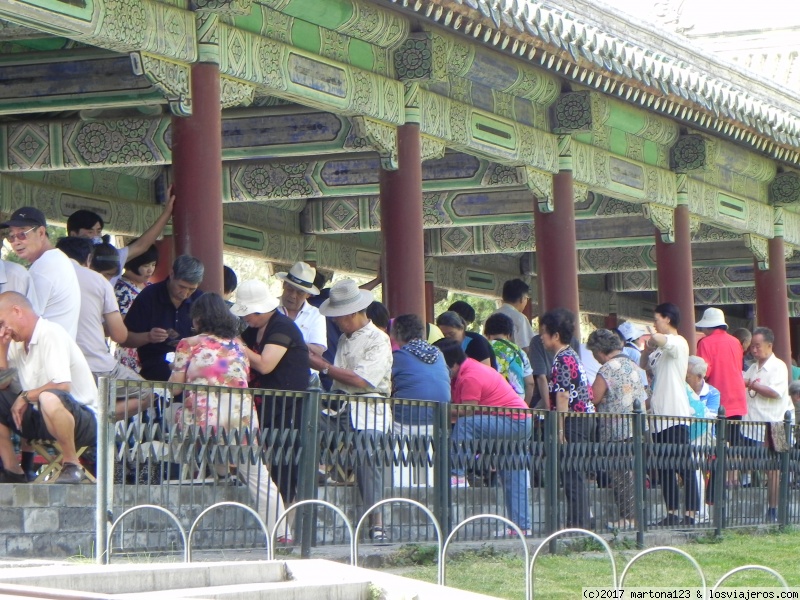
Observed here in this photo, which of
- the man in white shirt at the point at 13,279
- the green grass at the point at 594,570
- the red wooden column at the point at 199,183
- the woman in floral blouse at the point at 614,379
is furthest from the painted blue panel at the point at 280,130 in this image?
the man in white shirt at the point at 13,279

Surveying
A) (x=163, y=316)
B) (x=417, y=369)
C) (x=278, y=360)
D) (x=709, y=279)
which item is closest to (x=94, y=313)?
(x=163, y=316)

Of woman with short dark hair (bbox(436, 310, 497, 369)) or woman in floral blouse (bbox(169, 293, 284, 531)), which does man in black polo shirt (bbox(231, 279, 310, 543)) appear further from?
woman with short dark hair (bbox(436, 310, 497, 369))

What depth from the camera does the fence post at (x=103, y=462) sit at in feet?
23.0

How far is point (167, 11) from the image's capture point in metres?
10.2

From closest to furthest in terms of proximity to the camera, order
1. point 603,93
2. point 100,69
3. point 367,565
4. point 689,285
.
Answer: point 367,565 < point 100,69 < point 603,93 < point 689,285

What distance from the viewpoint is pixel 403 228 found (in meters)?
12.8

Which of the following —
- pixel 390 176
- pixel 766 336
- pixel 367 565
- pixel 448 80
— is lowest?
pixel 367 565

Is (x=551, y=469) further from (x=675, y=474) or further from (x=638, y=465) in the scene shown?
(x=675, y=474)

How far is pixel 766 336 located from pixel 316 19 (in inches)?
195

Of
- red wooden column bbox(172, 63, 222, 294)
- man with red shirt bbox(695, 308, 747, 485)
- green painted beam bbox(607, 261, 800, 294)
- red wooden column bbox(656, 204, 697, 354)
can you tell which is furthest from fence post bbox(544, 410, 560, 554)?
green painted beam bbox(607, 261, 800, 294)

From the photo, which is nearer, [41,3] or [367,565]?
[367,565]

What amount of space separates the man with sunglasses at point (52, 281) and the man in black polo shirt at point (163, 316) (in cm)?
91

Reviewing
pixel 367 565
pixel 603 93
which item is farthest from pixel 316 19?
pixel 367 565

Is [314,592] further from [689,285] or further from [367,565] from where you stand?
[689,285]
